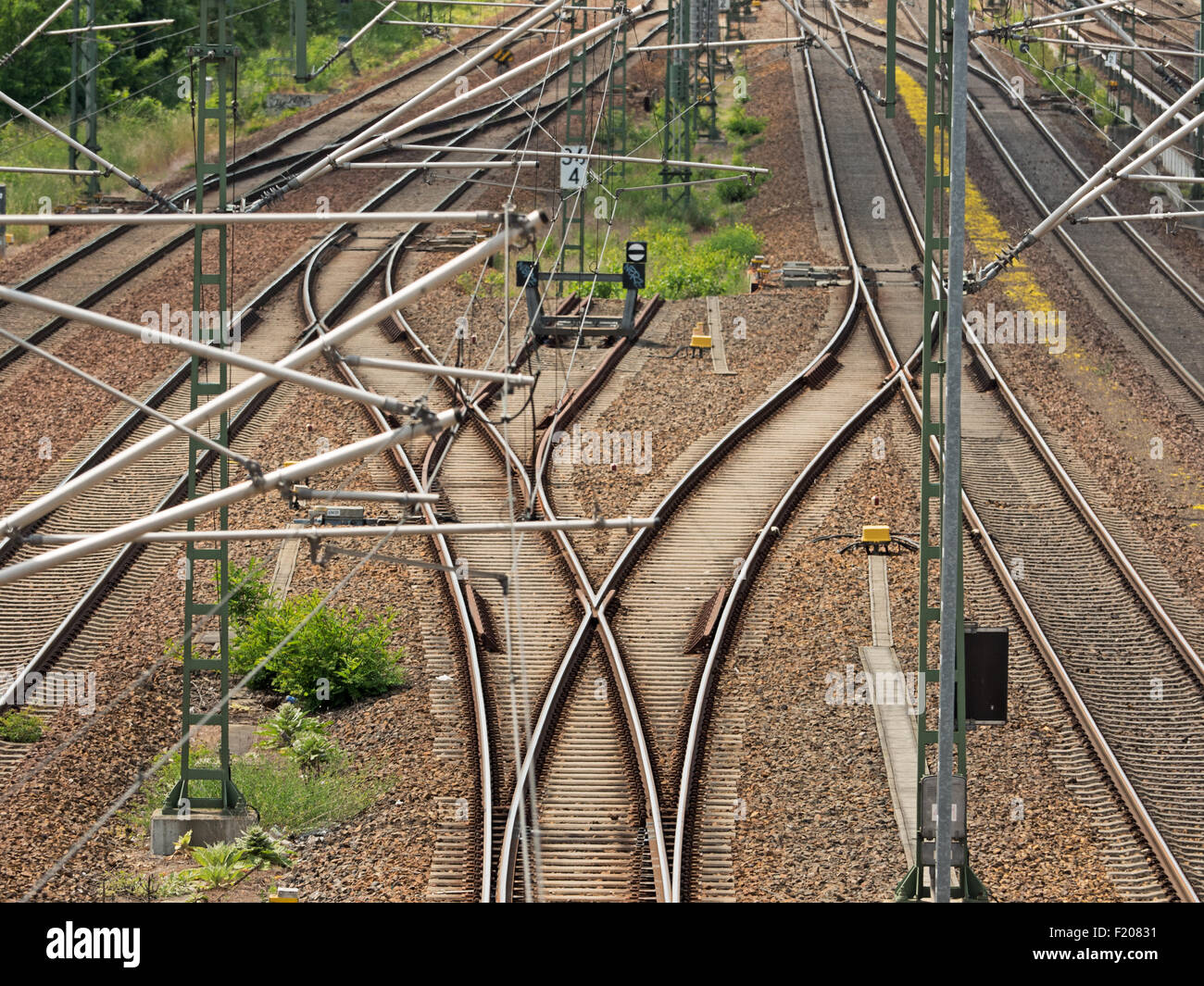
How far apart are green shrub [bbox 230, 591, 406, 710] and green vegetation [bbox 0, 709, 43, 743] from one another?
223 centimetres

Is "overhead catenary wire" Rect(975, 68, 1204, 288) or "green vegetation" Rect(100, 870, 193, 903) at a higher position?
"overhead catenary wire" Rect(975, 68, 1204, 288)

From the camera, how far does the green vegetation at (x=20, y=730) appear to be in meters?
16.5

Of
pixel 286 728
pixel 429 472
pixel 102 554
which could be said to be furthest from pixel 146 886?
pixel 429 472

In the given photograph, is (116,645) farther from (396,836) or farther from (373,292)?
(373,292)

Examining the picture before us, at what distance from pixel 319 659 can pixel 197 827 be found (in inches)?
131

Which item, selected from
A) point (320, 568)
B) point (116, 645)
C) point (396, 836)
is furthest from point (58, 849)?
point (320, 568)

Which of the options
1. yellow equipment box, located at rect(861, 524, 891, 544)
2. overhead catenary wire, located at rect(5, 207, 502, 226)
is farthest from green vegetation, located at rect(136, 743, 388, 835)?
yellow equipment box, located at rect(861, 524, 891, 544)

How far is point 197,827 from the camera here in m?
14.9

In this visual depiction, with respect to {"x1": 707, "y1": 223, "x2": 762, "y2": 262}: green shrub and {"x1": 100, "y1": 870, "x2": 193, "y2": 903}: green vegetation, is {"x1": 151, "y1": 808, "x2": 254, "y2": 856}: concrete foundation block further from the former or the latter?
{"x1": 707, "y1": 223, "x2": 762, "y2": 262}: green shrub

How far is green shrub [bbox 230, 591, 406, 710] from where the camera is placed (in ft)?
58.3

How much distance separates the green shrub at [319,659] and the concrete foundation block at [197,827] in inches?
113

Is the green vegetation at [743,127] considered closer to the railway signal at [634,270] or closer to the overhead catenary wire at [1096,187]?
the railway signal at [634,270]

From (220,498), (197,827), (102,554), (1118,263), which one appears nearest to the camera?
(220,498)

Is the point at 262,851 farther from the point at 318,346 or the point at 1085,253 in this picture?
the point at 1085,253
